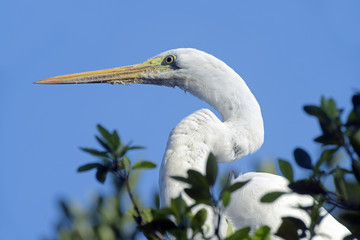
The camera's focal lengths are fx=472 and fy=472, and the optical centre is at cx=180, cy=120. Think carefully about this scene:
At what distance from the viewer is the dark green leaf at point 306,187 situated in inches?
49.4

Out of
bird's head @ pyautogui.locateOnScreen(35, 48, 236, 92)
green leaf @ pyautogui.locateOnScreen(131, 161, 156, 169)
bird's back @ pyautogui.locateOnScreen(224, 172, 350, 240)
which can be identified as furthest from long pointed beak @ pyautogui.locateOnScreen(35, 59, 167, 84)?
green leaf @ pyautogui.locateOnScreen(131, 161, 156, 169)

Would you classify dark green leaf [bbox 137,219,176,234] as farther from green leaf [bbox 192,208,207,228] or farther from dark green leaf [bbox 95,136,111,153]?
→ dark green leaf [bbox 95,136,111,153]

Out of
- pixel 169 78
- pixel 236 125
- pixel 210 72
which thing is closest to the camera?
pixel 236 125

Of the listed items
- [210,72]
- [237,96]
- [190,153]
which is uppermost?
[210,72]

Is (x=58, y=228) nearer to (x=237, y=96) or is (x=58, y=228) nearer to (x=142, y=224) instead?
(x=142, y=224)

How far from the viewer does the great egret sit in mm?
3098

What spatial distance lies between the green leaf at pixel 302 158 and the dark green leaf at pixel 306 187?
0.28 ft

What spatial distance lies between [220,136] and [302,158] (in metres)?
1.92

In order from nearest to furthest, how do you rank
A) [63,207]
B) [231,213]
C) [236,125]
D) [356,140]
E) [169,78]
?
[356,140], [63,207], [231,213], [236,125], [169,78]

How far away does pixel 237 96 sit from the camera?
3.51 meters

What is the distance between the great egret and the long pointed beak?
7cm

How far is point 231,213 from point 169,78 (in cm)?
134

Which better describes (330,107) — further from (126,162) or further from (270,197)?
(126,162)

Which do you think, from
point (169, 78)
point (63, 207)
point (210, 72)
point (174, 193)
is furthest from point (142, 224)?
point (169, 78)
